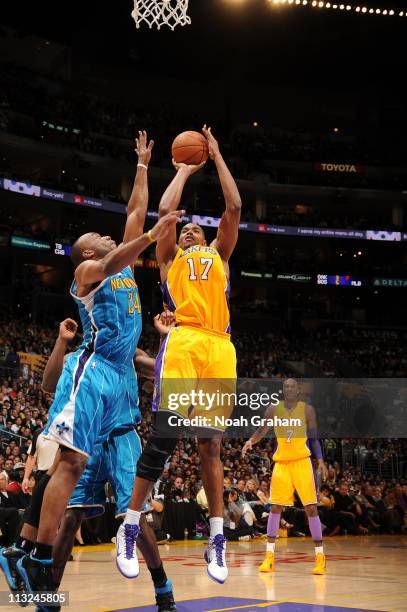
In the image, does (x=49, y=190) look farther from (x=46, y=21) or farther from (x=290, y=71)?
(x=290, y=71)

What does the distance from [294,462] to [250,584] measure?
240 cm

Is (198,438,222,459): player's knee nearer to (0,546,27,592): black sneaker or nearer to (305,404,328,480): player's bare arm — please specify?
(0,546,27,592): black sneaker

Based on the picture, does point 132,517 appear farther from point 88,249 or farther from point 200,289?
point 88,249

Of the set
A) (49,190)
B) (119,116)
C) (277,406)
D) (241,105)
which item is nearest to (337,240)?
(241,105)

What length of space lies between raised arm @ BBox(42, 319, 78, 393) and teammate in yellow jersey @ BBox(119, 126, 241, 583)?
2.31 ft

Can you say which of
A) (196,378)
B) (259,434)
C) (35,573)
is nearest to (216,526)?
(196,378)

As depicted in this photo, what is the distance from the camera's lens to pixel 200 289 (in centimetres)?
585

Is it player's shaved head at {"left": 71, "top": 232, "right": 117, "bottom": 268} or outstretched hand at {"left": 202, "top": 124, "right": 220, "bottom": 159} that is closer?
player's shaved head at {"left": 71, "top": 232, "right": 117, "bottom": 268}

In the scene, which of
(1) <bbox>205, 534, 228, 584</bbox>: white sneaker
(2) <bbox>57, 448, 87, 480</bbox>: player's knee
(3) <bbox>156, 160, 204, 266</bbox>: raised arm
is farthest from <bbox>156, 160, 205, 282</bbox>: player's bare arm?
(1) <bbox>205, 534, 228, 584</bbox>: white sneaker

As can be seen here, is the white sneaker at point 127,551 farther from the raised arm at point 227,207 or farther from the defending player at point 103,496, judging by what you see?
the raised arm at point 227,207

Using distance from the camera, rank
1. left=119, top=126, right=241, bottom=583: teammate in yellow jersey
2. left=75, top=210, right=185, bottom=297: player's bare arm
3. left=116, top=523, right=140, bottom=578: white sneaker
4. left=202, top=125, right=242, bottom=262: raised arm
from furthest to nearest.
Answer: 1. left=202, top=125, right=242, bottom=262: raised arm
2. left=119, top=126, right=241, bottom=583: teammate in yellow jersey
3. left=116, top=523, right=140, bottom=578: white sneaker
4. left=75, top=210, right=185, bottom=297: player's bare arm

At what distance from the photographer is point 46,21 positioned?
37.5 metres

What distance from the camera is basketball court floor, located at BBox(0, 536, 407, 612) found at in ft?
21.7

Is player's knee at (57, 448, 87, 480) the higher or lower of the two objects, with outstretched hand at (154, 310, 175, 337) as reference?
lower
